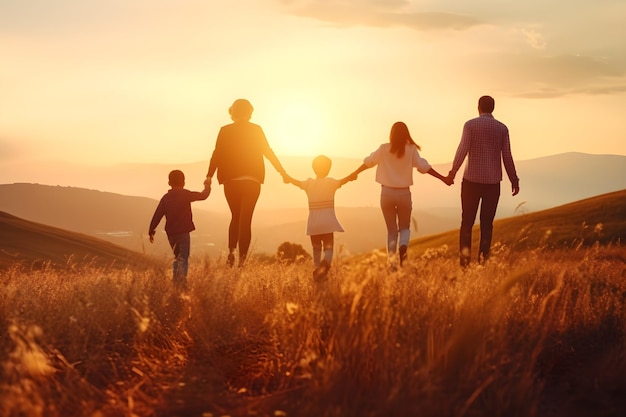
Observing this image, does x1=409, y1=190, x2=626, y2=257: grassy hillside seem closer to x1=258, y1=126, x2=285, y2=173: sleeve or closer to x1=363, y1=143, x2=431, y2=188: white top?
x1=363, y1=143, x2=431, y2=188: white top

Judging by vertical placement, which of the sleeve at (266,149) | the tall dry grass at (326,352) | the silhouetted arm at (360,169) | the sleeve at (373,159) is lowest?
the tall dry grass at (326,352)

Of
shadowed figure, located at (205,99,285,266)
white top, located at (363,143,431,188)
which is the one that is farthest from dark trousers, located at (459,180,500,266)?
shadowed figure, located at (205,99,285,266)

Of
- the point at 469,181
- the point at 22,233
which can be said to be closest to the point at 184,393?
the point at 469,181

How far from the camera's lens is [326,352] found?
5578 mm

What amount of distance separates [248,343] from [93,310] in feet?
5.10

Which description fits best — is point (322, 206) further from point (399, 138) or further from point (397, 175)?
point (399, 138)

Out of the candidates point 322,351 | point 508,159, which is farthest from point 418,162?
point 322,351

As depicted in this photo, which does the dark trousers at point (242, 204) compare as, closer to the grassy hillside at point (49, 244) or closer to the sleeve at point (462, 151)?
the sleeve at point (462, 151)

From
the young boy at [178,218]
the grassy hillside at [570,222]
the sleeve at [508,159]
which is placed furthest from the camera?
the grassy hillside at [570,222]

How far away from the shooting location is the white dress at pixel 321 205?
11.3m

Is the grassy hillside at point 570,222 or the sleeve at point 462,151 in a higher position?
the sleeve at point 462,151

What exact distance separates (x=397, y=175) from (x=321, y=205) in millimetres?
1285

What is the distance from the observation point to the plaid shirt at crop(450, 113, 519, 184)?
38.6ft

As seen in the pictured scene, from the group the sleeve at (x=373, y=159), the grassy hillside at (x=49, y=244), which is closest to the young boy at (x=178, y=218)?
the sleeve at (x=373, y=159)
